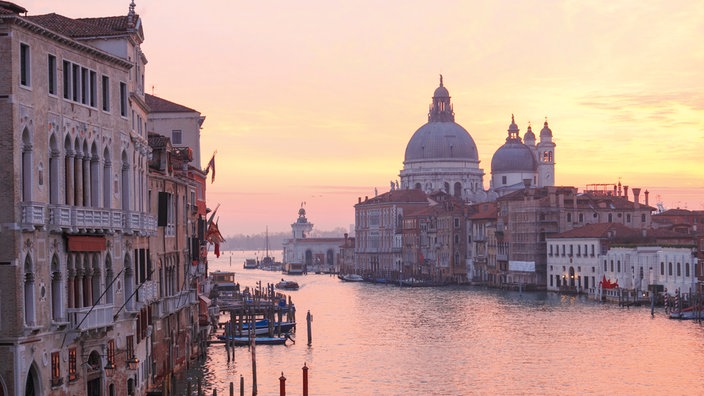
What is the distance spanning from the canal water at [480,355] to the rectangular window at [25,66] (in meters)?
13.6

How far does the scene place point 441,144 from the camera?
14412cm

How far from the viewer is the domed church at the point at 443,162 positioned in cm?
14400

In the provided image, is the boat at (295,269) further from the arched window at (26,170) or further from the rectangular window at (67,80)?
the arched window at (26,170)

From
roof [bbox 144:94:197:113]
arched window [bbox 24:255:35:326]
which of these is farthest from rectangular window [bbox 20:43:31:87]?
roof [bbox 144:94:197:113]

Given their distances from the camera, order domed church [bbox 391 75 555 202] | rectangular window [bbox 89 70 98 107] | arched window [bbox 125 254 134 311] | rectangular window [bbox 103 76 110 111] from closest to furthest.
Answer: rectangular window [bbox 89 70 98 107]
rectangular window [bbox 103 76 110 111]
arched window [bbox 125 254 134 311]
domed church [bbox 391 75 555 202]

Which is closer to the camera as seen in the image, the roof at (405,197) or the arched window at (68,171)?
the arched window at (68,171)

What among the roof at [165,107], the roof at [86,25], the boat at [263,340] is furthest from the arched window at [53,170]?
the boat at [263,340]

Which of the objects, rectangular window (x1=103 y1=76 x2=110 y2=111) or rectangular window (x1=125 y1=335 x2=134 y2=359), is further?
rectangular window (x1=125 y1=335 x2=134 y2=359)

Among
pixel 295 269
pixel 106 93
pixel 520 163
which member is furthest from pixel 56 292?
pixel 295 269

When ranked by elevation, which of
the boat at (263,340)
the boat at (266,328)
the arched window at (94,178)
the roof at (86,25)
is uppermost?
the roof at (86,25)

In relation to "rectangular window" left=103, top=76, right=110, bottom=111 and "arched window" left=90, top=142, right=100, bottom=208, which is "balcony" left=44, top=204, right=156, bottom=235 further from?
"rectangular window" left=103, top=76, right=110, bottom=111

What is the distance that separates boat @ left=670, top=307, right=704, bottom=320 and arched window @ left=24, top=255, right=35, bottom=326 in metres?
40.5

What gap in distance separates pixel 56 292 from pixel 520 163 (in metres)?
120

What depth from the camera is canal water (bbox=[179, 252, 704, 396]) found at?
34969 millimetres
